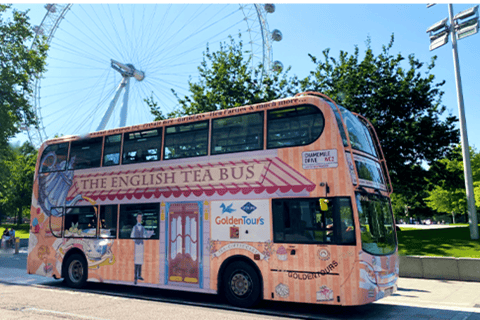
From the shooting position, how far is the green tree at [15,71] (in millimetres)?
25000

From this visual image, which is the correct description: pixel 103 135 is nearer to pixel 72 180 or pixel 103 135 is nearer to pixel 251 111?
pixel 72 180

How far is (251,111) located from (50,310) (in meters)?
6.02

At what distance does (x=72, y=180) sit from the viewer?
491 inches

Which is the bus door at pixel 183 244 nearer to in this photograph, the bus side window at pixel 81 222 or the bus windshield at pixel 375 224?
the bus side window at pixel 81 222

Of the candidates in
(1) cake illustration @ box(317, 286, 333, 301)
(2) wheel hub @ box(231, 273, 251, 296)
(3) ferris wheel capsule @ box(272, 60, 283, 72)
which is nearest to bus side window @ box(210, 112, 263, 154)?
(2) wheel hub @ box(231, 273, 251, 296)

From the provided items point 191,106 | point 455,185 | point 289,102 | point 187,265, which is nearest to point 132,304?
point 187,265

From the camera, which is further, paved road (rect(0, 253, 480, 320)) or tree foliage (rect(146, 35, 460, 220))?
tree foliage (rect(146, 35, 460, 220))

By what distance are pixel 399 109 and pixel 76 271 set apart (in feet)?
57.3

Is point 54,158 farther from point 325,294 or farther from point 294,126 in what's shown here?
point 325,294

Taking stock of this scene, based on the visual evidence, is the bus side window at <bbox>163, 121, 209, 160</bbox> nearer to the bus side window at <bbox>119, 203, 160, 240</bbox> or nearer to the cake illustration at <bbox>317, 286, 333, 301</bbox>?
the bus side window at <bbox>119, 203, 160, 240</bbox>

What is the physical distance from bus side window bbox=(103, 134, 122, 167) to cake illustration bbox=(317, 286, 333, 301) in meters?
6.69

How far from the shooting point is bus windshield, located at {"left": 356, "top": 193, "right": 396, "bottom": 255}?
7.94 meters

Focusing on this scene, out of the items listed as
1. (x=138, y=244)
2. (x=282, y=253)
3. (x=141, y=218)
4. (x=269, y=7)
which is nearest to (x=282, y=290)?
(x=282, y=253)

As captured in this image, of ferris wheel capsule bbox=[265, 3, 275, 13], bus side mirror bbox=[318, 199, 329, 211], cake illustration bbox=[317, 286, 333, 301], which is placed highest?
ferris wheel capsule bbox=[265, 3, 275, 13]
